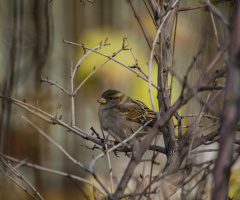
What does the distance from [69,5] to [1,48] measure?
8.41 feet

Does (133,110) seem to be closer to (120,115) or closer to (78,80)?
(120,115)

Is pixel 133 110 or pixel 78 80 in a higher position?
pixel 78 80

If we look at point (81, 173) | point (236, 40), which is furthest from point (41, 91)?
point (236, 40)

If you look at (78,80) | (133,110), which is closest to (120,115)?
(133,110)

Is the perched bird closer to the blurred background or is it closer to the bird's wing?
the bird's wing

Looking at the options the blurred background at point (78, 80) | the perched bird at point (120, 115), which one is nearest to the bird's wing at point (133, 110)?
the perched bird at point (120, 115)

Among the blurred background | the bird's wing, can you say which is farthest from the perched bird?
the blurred background

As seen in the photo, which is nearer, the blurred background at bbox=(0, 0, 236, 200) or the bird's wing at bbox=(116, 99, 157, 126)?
the bird's wing at bbox=(116, 99, 157, 126)

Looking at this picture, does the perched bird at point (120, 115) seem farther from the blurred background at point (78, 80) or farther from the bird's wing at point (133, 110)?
the blurred background at point (78, 80)

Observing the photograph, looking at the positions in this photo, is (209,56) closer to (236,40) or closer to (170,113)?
(170,113)

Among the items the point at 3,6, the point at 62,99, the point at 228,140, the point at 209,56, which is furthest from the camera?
the point at 62,99

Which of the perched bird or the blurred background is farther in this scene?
the blurred background

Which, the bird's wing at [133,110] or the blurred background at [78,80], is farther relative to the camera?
the blurred background at [78,80]

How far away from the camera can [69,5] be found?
17.1ft
